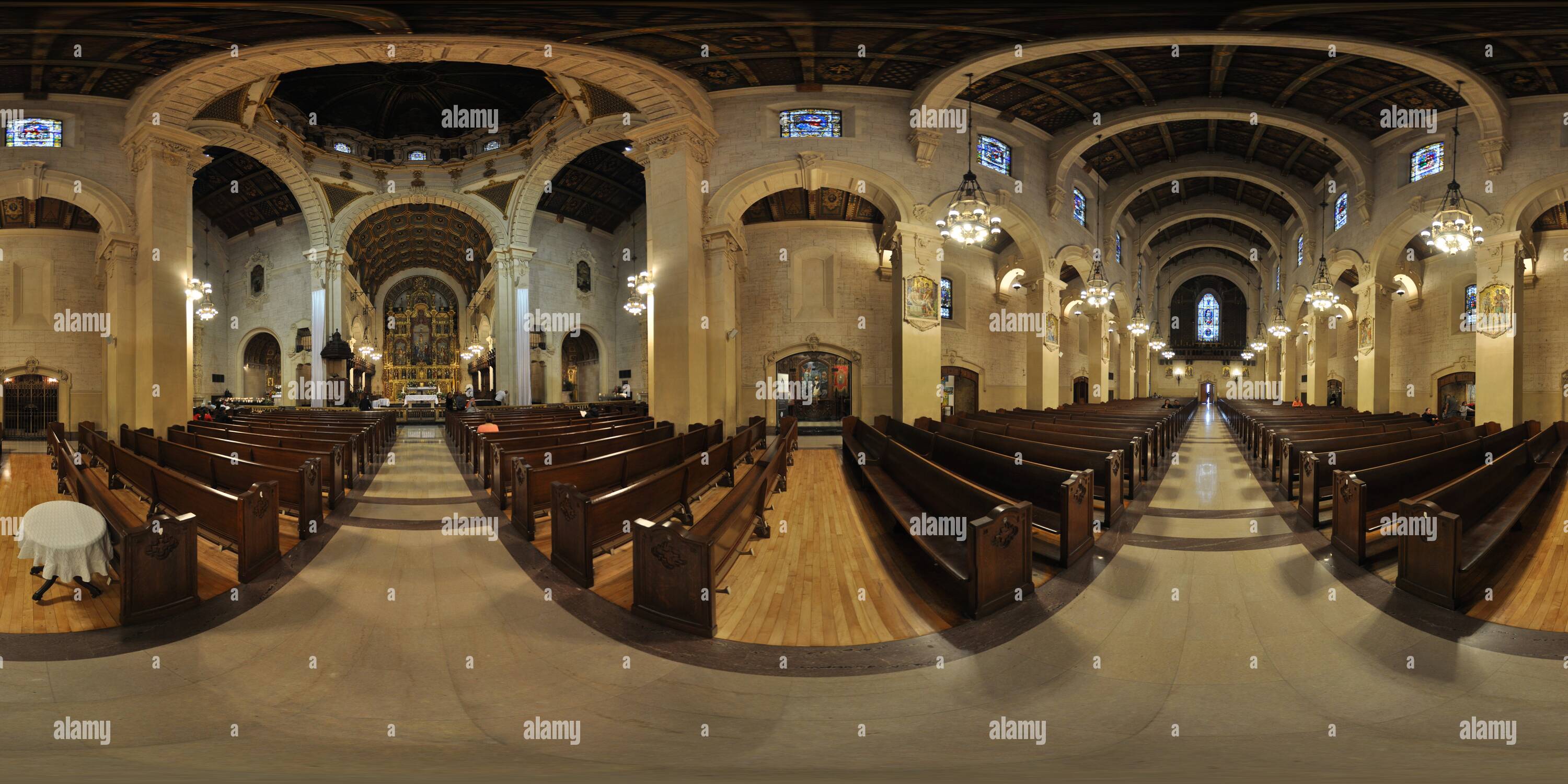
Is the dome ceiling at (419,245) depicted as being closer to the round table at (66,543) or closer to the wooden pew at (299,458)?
the wooden pew at (299,458)

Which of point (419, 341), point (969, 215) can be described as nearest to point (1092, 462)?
point (969, 215)

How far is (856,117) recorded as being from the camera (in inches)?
497

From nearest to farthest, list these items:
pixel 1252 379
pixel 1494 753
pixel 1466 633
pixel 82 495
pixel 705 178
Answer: pixel 1494 753 → pixel 1466 633 → pixel 82 495 → pixel 705 178 → pixel 1252 379

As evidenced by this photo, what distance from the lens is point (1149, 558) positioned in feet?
15.6

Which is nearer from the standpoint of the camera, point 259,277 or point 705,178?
point 705,178

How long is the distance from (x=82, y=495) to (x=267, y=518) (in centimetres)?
296

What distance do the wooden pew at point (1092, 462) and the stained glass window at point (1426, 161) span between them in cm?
1421

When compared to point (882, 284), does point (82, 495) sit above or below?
below

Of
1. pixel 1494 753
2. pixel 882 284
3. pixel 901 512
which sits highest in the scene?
pixel 882 284

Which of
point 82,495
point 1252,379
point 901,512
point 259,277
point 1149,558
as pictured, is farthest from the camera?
point 1252,379

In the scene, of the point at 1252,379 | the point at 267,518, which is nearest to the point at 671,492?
the point at 267,518

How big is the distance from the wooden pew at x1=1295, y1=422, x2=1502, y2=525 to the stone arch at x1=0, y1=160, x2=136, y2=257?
1901 cm

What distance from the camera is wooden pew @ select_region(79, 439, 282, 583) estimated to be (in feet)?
14.7

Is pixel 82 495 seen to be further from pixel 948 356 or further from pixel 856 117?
pixel 948 356
